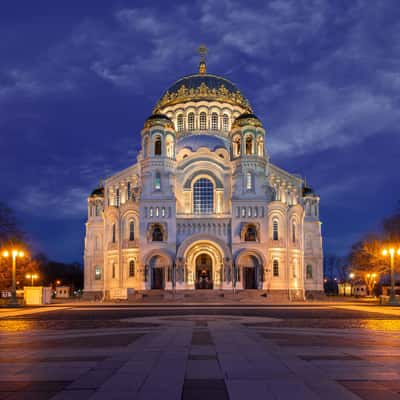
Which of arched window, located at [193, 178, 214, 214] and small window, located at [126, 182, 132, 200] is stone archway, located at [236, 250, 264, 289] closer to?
arched window, located at [193, 178, 214, 214]

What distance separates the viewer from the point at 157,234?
2611 inches

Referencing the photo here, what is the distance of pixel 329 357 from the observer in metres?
13.6

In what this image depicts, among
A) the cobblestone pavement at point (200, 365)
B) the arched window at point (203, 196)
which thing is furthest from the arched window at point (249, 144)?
the cobblestone pavement at point (200, 365)

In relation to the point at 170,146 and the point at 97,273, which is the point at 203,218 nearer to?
Result: the point at 170,146

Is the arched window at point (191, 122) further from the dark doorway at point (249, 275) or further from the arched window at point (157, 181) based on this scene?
the dark doorway at point (249, 275)

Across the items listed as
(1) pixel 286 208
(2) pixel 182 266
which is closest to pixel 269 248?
(1) pixel 286 208

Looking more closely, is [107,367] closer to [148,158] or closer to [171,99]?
[148,158]

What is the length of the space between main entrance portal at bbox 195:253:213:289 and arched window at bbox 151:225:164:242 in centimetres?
542

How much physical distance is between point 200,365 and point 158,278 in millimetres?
54842

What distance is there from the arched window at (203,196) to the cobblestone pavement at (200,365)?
4935 centimetres

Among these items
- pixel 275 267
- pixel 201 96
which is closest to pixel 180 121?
pixel 201 96

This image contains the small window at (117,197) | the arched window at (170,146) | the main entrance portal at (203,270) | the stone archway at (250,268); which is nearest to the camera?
the stone archway at (250,268)

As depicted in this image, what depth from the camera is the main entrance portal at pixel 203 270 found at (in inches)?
2648

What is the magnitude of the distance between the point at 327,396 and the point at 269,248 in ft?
188
